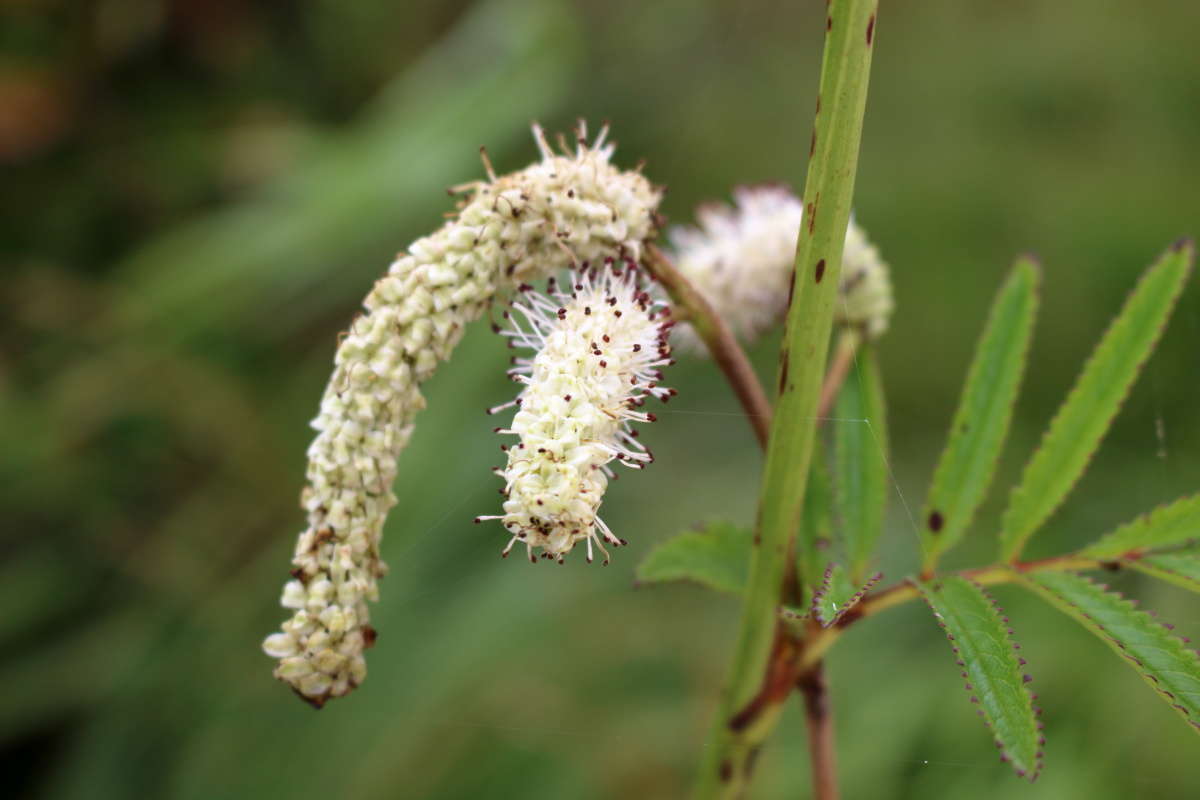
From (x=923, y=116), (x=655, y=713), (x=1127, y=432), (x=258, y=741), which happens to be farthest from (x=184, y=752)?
(x=923, y=116)

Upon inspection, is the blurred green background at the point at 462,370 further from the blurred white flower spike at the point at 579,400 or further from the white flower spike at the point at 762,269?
the blurred white flower spike at the point at 579,400

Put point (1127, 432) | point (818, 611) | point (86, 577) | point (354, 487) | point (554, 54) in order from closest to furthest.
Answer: point (818, 611) < point (354, 487) < point (86, 577) < point (1127, 432) < point (554, 54)

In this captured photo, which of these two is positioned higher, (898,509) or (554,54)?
(554,54)

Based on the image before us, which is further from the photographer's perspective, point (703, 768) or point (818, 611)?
point (703, 768)

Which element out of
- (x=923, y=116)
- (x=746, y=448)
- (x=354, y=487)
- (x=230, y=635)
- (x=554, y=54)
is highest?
(x=923, y=116)

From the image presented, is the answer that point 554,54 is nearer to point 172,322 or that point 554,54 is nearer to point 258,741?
point 172,322

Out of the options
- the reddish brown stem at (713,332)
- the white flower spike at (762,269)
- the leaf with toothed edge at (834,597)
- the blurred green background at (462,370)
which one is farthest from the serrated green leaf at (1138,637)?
the blurred green background at (462,370)
